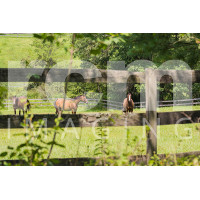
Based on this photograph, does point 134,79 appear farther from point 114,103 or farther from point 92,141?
point 114,103

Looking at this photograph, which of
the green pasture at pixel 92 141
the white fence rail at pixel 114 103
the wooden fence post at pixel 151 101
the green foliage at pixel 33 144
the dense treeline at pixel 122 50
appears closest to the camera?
the green foliage at pixel 33 144

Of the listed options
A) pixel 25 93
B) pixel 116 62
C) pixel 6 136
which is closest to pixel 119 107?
pixel 116 62

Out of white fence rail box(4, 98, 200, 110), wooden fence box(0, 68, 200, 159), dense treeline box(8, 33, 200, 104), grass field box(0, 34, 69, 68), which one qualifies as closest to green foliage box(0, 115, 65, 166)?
dense treeline box(8, 33, 200, 104)

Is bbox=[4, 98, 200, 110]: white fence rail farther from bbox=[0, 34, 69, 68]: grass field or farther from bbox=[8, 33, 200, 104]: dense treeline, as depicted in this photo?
bbox=[0, 34, 69, 68]: grass field

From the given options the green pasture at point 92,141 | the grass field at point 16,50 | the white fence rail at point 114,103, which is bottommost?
the green pasture at point 92,141

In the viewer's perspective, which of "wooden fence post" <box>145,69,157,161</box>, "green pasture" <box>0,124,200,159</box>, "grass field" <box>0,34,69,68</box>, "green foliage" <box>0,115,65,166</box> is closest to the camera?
"green foliage" <box>0,115,65,166</box>

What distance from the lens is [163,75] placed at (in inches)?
199

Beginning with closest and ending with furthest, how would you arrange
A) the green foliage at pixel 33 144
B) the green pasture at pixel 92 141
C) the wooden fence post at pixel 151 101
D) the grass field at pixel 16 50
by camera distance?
the green foliage at pixel 33 144, the wooden fence post at pixel 151 101, the green pasture at pixel 92 141, the grass field at pixel 16 50

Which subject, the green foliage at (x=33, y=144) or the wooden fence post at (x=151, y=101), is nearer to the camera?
the green foliage at (x=33, y=144)

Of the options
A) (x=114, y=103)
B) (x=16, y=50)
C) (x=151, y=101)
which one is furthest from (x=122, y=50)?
(x=151, y=101)

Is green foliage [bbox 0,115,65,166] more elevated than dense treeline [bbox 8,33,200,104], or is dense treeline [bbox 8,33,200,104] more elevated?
dense treeline [bbox 8,33,200,104]

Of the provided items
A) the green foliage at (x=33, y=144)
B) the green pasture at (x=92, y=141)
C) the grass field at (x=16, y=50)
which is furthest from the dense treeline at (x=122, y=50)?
the green pasture at (x=92, y=141)

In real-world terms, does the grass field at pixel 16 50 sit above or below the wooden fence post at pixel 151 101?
above

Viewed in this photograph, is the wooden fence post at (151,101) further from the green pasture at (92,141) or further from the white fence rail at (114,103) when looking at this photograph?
the white fence rail at (114,103)
